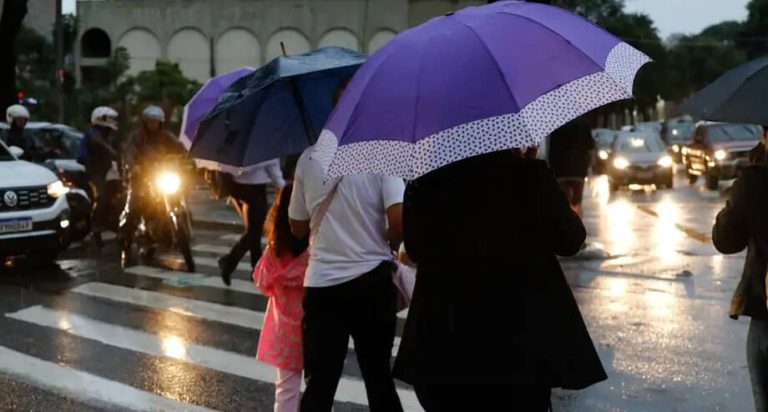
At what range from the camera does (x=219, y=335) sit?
807 cm

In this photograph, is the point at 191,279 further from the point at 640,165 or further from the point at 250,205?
the point at 640,165

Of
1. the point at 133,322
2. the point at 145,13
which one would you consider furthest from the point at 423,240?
the point at 145,13

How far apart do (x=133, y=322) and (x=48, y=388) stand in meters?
2.13

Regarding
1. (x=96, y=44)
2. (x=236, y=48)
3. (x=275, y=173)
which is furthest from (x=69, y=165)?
(x=96, y=44)

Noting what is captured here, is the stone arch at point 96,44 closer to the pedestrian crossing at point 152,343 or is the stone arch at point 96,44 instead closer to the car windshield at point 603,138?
the car windshield at point 603,138

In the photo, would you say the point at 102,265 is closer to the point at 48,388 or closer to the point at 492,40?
the point at 48,388

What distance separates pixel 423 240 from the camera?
325cm

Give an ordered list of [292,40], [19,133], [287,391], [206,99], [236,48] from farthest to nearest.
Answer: [236,48], [292,40], [19,133], [206,99], [287,391]

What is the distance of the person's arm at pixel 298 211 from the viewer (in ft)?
14.7

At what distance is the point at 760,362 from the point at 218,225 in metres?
12.5

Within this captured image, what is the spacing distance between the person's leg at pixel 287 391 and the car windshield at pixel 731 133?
2245 centimetres

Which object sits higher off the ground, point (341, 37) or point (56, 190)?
point (341, 37)

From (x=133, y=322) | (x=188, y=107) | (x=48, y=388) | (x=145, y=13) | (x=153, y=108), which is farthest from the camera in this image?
(x=145, y=13)

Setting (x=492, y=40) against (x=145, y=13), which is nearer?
(x=492, y=40)
